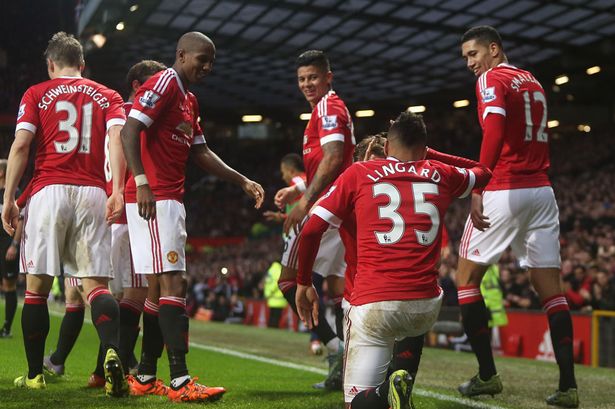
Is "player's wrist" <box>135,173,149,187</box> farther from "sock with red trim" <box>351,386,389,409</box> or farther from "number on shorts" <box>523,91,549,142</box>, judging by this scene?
"number on shorts" <box>523,91,549,142</box>

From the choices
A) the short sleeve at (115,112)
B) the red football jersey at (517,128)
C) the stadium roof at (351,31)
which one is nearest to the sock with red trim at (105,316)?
the short sleeve at (115,112)

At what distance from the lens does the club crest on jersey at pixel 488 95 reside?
200 inches

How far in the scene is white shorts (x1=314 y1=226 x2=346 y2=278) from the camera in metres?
6.04

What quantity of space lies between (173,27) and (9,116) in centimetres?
955

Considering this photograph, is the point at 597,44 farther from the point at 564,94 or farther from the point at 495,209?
the point at 495,209

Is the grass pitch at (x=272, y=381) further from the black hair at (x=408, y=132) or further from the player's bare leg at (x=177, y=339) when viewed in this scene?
the black hair at (x=408, y=132)

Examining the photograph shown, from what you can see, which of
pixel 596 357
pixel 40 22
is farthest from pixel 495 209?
pixel 40 22

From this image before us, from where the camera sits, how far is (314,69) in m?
5.56

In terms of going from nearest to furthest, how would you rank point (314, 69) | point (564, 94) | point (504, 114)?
point (504, 114) → point (314, 69) → point (564, 94)

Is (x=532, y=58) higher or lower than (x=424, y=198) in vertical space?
higher

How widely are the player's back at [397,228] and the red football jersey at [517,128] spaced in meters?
1.58

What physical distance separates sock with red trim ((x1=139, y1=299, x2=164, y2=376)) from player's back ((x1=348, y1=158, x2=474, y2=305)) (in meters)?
1.78

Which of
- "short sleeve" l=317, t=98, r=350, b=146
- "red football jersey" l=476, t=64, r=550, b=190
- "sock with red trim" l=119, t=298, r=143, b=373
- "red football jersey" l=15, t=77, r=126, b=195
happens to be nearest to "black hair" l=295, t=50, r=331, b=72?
"short sleeve" l=317, t=98, r=350, b=146

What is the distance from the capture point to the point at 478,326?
16.9 ft
